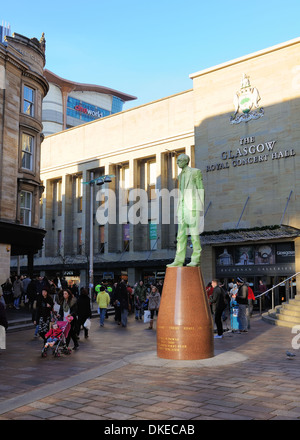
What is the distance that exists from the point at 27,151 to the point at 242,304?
52.3 ft

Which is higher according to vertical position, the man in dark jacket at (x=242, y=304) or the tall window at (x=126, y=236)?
the tall window at (x=126, y=236)

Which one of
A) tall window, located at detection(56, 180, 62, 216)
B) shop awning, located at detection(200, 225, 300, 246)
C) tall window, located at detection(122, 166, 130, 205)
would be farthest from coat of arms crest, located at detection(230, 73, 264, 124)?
tall window, located at detection(56, 180, 62, 216)

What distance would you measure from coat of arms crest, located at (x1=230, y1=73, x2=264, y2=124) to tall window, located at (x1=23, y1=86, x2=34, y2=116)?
13267mm

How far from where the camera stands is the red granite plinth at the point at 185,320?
9.84 metres

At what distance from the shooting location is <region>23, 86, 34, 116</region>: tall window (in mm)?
25750

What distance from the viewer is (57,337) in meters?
11.2

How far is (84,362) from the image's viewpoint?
33.7 feet

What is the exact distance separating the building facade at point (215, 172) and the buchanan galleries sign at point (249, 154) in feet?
0.21

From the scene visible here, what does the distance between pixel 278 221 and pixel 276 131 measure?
5782mm

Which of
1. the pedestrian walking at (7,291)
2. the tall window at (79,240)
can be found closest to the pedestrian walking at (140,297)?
the pedestrian walking at (7,291)

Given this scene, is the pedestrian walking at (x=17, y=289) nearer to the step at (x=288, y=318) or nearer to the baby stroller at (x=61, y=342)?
the baby stroller at (x=61, y=342)

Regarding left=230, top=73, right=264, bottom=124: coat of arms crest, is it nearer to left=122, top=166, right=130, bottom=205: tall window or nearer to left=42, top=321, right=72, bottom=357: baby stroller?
left=122, top=166, right=130, bottom=205: tall window
